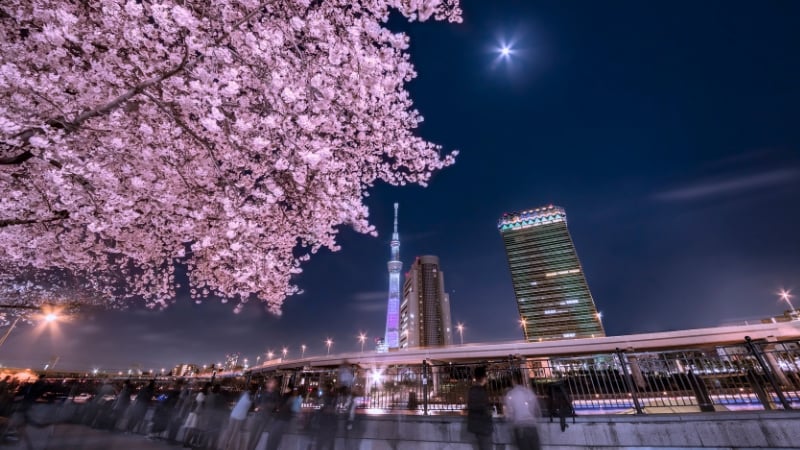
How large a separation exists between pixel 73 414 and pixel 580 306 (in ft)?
492

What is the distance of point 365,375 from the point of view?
1135 cm

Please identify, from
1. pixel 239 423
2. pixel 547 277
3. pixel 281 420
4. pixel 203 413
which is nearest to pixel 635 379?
pixel 281 420

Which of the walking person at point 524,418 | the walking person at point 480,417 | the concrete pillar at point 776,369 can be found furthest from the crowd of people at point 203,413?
the concrete pillar at point 776,369

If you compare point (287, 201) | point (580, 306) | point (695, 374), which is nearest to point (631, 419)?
point (695, 374)

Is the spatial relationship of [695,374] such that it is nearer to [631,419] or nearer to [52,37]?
[631,419]

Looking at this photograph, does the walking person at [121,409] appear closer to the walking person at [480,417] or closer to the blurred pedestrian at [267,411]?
the blurred pedestrian at [267,411]

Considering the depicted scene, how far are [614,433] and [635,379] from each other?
3.98 metres

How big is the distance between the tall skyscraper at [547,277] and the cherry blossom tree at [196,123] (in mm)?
132296

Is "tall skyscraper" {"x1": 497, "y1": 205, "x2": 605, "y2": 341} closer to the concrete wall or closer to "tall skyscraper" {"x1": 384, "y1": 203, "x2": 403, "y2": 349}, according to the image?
"tall skyscraper" {"x1": 384, "y1": 203, "x2": 403, "y2": 349}

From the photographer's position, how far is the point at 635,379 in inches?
386

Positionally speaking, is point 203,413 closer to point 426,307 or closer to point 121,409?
point 121,409

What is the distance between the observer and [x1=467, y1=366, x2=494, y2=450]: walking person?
6.14 metres

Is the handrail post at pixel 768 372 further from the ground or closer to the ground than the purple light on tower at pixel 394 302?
closer to the ground

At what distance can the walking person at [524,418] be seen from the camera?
606 centimetres
